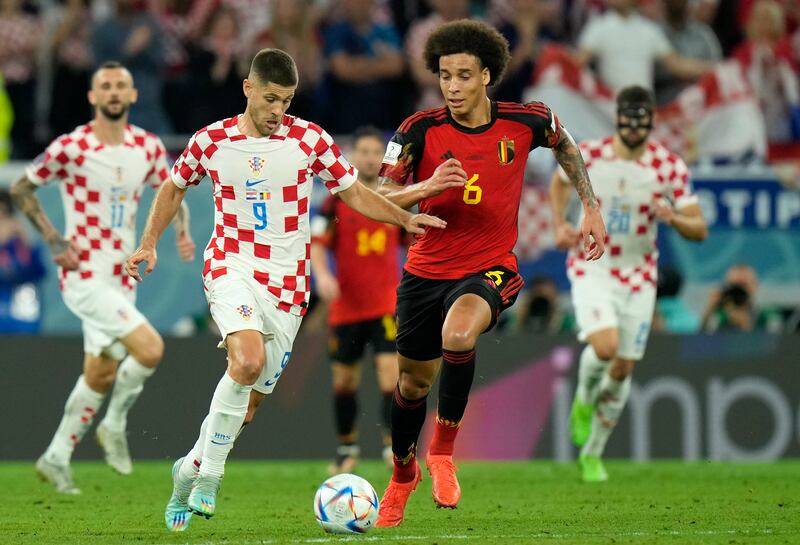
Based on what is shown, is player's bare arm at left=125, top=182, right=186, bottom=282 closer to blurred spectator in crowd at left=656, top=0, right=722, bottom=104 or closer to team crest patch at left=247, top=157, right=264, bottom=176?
team crest patch at left=247, top=157, right=264, bottom=176

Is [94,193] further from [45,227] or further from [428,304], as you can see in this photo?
[428,304]

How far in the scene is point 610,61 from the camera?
16500mm

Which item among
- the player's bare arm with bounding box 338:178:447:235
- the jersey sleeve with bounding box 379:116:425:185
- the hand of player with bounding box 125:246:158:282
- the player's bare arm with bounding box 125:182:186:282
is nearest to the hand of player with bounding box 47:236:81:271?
the player's bare arm with bounding box 125:182:186:282

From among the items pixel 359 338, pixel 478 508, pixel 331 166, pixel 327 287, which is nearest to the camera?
pixel 331 166

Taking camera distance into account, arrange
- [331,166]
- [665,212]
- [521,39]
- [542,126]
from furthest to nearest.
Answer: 1. [521,39]
2. [665,212]
3. [542,126]
4. [331,166]

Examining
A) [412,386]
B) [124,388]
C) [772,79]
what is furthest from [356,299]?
[772,79]

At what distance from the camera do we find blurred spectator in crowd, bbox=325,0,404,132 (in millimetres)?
16797

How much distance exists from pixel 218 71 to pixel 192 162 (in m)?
8.36

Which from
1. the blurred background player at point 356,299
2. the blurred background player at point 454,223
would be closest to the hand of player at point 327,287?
the blurred background player at point 356,299

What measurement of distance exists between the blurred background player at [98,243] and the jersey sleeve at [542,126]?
11.9 ft

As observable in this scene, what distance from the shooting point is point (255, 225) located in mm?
8336

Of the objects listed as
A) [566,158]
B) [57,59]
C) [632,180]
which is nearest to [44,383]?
[57,59]

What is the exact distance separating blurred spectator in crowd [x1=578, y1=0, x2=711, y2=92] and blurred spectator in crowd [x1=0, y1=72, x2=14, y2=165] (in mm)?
6306

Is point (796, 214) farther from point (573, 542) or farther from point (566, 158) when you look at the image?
point (573, 542)
